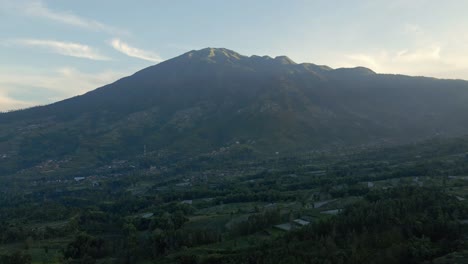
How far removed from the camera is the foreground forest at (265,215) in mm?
62469

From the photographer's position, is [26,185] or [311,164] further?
[26,185]

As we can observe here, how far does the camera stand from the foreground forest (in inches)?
2459

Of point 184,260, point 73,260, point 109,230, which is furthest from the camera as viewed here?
point 109,230

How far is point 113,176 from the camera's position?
19550 cm

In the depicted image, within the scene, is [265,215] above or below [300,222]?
above

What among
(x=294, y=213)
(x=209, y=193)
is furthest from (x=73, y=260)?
(x=209, y=193)

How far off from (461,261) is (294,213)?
4276 cm

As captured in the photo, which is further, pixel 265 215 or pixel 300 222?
pixel 265 215

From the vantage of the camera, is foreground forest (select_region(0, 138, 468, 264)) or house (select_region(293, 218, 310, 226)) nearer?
foreground forest (select_region(0, 138, 468, 264))

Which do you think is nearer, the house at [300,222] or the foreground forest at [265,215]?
the foreground forest at [265,215]

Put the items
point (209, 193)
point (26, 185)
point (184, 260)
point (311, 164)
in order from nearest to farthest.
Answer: point (184, 260)
point (209, 193)
point (311, 164)
point (26, 185)

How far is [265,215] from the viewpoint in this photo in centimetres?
8475

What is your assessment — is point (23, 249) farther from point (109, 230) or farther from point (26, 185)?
point (26, 185)

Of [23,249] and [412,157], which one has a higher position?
[412,157]
